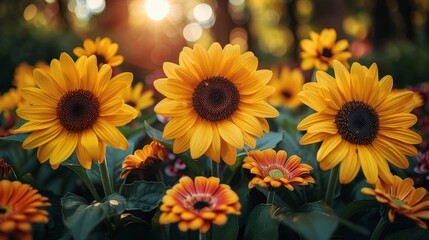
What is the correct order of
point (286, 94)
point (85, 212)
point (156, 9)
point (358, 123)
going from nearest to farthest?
point (85, 212)
point (358, 123)
point (286, 94)
point (156, 9)

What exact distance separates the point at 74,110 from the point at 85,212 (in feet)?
1.46

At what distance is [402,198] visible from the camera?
166 centimetres

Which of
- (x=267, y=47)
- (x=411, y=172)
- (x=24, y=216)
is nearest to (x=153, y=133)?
(x=24, y=216)

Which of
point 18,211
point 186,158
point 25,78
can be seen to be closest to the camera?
point 18,211

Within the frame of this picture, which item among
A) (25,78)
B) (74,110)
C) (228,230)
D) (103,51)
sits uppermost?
(103,51)

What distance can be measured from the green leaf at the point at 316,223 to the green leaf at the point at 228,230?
20 centimetres

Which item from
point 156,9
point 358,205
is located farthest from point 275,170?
point 156,9

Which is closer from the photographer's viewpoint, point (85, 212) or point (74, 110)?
point (85, 212)

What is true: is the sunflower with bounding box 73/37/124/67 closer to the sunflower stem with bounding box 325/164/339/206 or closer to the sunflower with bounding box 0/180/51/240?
the sunflower with bounding box 0/180/51/240

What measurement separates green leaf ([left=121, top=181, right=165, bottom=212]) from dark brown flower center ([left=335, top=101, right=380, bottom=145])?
84 centimetres

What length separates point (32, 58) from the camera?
8.94 meters

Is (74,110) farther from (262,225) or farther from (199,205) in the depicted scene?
(262,225)

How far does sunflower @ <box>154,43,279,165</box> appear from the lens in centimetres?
176

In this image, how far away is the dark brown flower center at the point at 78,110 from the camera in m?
1.73
